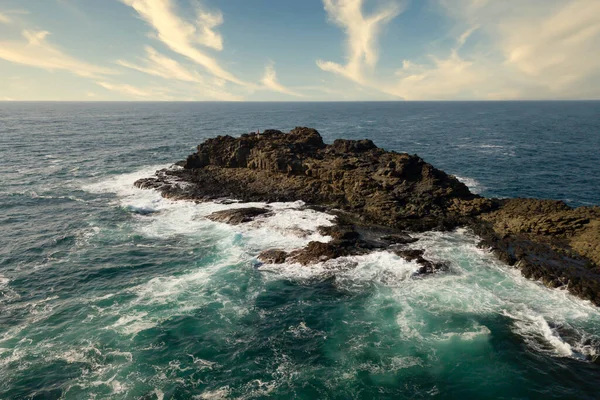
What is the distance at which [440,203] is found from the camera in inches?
2100

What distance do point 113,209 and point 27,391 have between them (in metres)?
39.2

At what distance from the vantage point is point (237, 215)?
174ft

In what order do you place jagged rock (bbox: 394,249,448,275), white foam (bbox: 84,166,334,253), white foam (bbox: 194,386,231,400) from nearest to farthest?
white foam (bbox: 194,386,231,400) < jagged rock (bbox: 394,249,448,275) < white foam (bbox: 84,166,334,253)

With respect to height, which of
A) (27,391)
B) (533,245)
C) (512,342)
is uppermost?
(533,245)

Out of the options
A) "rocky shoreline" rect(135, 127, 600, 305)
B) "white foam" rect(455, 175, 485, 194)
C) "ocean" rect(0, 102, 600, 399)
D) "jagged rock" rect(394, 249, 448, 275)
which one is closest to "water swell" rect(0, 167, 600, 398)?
"ocean" rect(0, 102, 600, 399)

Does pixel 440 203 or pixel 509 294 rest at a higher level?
pixel 440 203

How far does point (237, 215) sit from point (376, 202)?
22500 millimetres

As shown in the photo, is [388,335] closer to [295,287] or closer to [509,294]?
[295,287]

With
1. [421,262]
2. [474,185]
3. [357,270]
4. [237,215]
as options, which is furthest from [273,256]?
[474,185]

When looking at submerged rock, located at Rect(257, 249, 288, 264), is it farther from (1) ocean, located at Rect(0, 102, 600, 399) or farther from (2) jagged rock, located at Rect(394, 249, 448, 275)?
(2) jagged rock, located at Rect(394, 249, 448, 275)

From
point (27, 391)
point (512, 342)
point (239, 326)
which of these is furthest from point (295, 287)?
point (27, 391)

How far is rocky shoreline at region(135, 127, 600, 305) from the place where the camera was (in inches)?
1547

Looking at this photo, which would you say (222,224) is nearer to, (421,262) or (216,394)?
(421,262)

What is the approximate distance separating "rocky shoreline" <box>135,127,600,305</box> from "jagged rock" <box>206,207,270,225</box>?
172mm
